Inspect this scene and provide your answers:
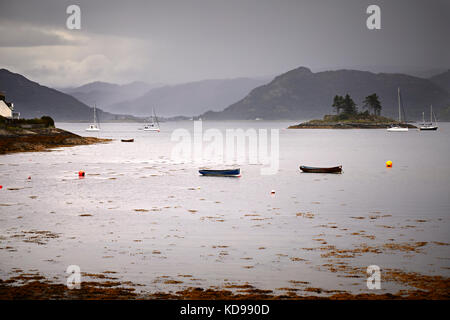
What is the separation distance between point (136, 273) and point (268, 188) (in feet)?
99.3

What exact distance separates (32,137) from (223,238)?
98.9 m

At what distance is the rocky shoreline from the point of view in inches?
3829

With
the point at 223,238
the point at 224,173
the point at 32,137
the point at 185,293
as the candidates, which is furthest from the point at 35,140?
the point at 185,293

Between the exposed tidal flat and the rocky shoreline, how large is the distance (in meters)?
51.2

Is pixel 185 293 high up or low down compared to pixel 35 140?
down

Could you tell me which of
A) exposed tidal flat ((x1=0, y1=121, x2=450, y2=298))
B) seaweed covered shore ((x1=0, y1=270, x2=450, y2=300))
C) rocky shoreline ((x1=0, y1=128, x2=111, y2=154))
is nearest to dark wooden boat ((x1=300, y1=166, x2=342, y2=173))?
exposed tidal flat ((x1=0, y1=121, x2=450, y2=298))

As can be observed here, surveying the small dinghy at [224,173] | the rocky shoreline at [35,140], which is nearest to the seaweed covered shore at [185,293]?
the small dinghy at [224,173]

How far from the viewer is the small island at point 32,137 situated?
98250mm

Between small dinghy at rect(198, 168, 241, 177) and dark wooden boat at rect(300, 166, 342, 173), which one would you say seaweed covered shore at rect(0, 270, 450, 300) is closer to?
small dinghy at rect(198, 168, 241, 177)

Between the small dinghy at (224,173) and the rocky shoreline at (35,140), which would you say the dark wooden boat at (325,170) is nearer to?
the small dinghy at (224,173)

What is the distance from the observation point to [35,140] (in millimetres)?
108875

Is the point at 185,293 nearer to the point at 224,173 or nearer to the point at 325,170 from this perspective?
the point at 224,173
